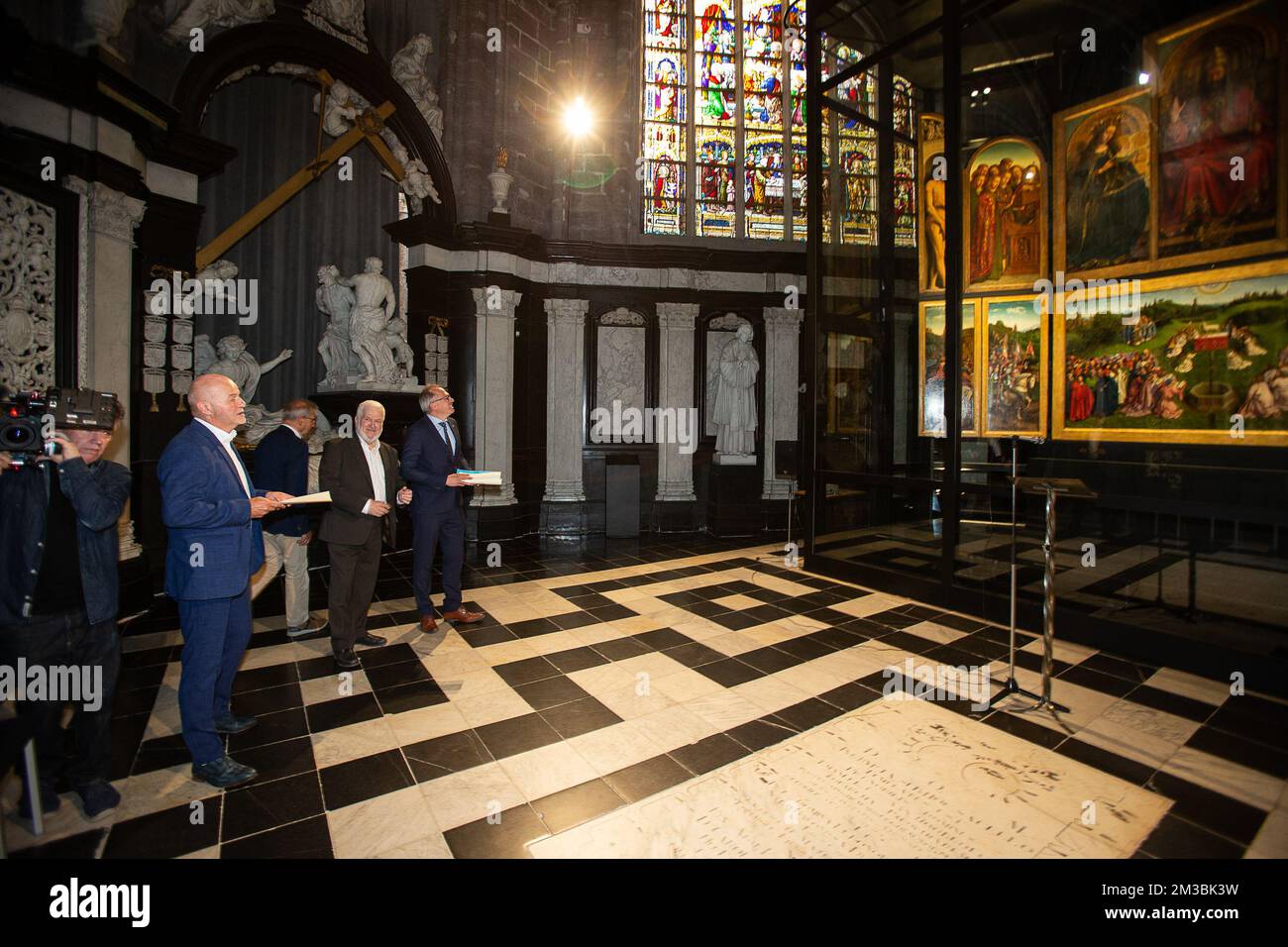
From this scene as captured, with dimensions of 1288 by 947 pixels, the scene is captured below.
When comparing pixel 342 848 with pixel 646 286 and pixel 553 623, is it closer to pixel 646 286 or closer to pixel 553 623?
pixel 553 623

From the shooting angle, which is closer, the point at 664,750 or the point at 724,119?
the point at 664,750

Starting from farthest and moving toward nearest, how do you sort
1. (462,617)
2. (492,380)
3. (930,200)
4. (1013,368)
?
(492,380) → (1013,368) → (930,200) → (462,617)

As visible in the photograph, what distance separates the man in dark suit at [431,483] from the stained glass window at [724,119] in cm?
713

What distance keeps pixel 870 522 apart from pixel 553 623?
4368 millimetres

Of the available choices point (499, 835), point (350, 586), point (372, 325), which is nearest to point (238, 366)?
point (372, 325)

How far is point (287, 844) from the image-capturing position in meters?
2.17

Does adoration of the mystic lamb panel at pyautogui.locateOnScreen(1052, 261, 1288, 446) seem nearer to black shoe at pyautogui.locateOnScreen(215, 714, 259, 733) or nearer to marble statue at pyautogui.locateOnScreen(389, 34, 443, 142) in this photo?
black shoe at pyautogui.locateOnScreen(215, 714, 259, 733)

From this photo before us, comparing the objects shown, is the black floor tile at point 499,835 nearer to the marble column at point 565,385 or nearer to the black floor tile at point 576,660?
the black floor tile at point 576,660

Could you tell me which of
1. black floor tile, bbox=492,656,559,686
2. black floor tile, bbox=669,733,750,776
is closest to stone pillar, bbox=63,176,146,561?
black floor tile, bbox=492,656,559,686

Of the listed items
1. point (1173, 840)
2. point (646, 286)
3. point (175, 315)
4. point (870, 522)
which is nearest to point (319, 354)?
point (175, 315)

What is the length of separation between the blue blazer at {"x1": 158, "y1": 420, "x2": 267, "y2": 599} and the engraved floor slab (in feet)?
5.87

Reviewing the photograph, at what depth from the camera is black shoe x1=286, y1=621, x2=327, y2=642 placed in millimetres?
4410

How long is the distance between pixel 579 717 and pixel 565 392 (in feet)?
22.1

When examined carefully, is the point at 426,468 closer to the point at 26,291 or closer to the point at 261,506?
the point at 261,506
